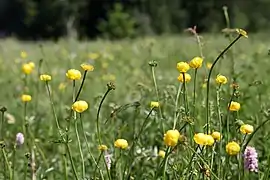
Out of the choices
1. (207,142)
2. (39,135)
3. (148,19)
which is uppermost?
(148,19)

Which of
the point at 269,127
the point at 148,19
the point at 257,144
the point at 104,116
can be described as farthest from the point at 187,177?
the point at 148,19

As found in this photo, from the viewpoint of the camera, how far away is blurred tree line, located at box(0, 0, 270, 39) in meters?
16.2

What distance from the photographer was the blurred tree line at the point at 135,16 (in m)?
16.2

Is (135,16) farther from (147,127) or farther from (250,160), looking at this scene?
(250,160)

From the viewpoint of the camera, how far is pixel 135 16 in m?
17.6

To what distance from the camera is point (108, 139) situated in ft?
6.43

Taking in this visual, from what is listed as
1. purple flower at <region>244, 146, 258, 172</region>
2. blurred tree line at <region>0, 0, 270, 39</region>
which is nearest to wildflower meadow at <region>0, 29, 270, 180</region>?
purple flower at <region>244, 146, 258, 172</region>

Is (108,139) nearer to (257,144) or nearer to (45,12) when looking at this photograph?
(257,144)

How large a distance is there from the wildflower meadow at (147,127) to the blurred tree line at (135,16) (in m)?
12.1

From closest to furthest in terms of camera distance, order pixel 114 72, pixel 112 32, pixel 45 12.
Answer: pixel 114 72, pixel 112 32, pixel 45 12

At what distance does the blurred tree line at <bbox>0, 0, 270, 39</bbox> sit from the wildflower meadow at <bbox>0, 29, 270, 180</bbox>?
1214 centimetres

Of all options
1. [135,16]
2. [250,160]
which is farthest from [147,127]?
[135,16]

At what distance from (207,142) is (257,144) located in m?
0.93

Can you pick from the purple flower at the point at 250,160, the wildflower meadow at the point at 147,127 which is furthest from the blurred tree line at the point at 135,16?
the purple flower at the point at 250,160
